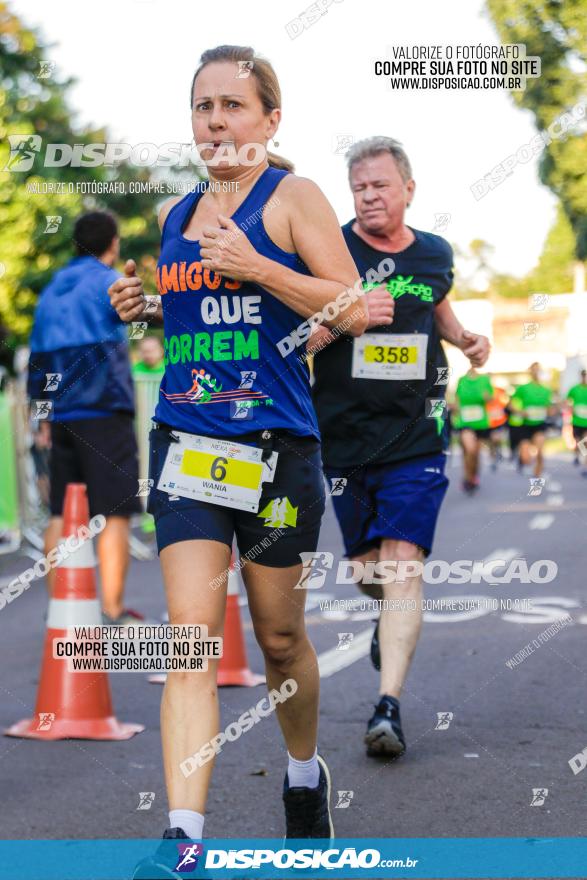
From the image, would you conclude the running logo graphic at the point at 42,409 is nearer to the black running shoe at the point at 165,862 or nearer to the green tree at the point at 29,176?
the black running shoe at the point at 165,862

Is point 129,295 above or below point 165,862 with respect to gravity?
above

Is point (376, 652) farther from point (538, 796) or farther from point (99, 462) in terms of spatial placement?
point (99, 462)

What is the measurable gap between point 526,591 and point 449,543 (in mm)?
3495

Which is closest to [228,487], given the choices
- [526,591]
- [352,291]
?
[352,291]

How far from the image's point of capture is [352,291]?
141 inches

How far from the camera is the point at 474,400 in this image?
21.4 metres

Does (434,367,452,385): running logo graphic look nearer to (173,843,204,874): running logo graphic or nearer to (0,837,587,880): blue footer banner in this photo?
(0,837,587,880): blue footer banner

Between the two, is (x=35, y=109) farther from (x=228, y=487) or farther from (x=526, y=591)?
(x=228, y=487)

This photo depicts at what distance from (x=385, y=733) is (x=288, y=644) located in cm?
127

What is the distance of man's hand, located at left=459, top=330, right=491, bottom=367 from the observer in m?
5.25

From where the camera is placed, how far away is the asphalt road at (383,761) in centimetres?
412

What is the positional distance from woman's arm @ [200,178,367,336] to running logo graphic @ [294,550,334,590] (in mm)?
626

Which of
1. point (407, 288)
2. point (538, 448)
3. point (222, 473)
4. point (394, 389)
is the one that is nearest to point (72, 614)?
point (394, 389)

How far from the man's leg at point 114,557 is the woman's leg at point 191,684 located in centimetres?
357
